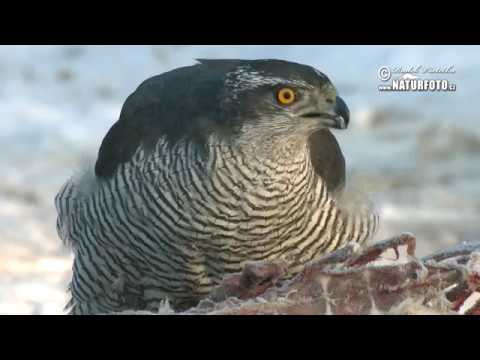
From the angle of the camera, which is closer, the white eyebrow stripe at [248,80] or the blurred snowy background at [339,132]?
the white eyebrow stripe at [248,80]

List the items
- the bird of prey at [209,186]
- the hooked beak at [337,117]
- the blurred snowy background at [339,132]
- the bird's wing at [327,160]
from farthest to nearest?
the blurred snowy background at [339,132], the bird's wing at [327,160], the bird of prey at [209,186], the hooked beak at [337,117]

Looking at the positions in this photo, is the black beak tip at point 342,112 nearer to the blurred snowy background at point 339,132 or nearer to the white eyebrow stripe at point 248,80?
the white eyebrow stripe at point 248,80

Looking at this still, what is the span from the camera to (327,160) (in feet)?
18.5

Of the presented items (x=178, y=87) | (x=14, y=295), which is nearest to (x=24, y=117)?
(x=14, y=295)

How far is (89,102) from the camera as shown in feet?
44.2

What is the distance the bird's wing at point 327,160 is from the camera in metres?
5.55

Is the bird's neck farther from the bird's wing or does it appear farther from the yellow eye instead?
the bird's wing

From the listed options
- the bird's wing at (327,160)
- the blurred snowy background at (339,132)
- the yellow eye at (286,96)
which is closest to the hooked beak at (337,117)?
the yellow eye at (286,96)

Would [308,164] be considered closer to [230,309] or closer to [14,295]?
[230,309]

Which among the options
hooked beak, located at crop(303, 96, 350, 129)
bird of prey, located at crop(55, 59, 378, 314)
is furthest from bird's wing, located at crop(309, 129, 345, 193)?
hooked beak, located at crop(303, 96, 350, 129)

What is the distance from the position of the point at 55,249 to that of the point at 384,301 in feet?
20.6

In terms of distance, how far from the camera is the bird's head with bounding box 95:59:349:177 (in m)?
4.96

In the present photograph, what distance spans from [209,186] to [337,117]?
27.4 inches

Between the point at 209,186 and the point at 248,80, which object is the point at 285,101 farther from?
the point at 209,186
